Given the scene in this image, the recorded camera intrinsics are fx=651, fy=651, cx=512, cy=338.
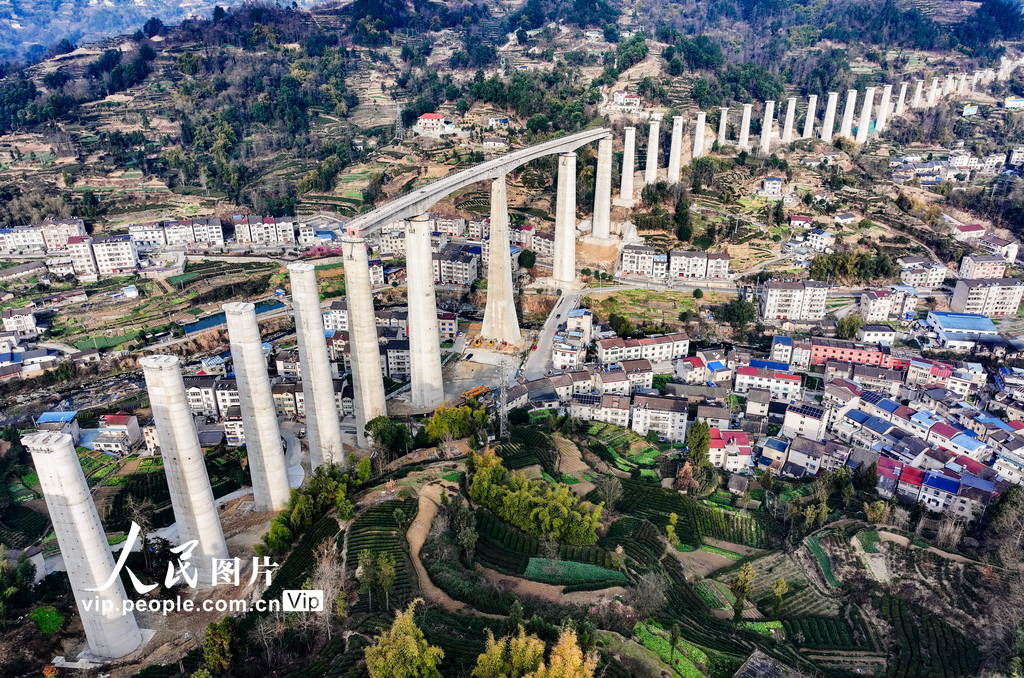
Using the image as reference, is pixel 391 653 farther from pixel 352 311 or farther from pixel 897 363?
pixel 897 363

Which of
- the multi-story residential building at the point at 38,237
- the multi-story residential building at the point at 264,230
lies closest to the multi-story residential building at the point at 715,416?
the multi-story residential building at the point at 264,230

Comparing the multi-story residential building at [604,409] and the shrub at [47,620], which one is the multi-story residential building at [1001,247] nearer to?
the multi-story residential building at [604,409]

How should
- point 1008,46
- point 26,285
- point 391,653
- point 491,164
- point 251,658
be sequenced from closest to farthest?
1. point 391,653
2. point 251,658
3. point 491,164
4. point 26,285
5. point 1008,46

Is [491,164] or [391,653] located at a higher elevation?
[491,164]

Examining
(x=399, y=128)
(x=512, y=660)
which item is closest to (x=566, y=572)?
(x=512, y=660)

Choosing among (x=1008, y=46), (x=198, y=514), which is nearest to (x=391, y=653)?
(x=198, y=514)

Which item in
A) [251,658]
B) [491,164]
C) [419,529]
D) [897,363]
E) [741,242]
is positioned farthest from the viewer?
[741,242]
